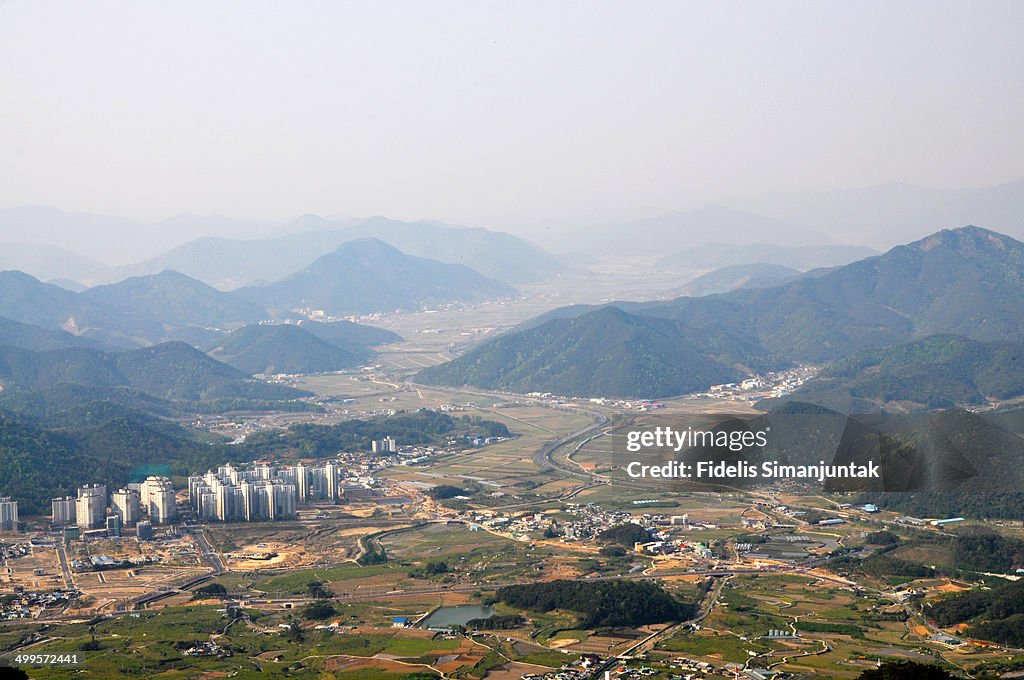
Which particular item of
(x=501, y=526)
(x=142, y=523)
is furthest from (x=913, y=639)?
(x=142, y=523)

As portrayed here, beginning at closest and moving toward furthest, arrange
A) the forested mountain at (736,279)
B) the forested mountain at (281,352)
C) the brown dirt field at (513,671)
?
the brown dirt field at (513,671), the forested mountain at (281,352), the forested mountain at (736,279)

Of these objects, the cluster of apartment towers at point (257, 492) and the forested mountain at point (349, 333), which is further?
the forested mountain at point (349, 333)

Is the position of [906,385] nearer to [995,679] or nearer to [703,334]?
[703,334]

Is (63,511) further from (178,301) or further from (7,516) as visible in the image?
(178,301)

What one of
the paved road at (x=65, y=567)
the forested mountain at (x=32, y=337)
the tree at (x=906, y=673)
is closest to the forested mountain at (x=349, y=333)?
the forested mountain at (x=32, y=337)

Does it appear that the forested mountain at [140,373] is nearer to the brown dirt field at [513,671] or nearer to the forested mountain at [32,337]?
the forested mountain at [32,337]

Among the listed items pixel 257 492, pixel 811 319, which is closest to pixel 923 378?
pixel 811 319

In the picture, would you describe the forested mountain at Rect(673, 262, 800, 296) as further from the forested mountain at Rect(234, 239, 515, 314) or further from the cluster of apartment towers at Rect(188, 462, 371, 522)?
the cluster of apartment towers at Rect(188, 462, 371, 522)
